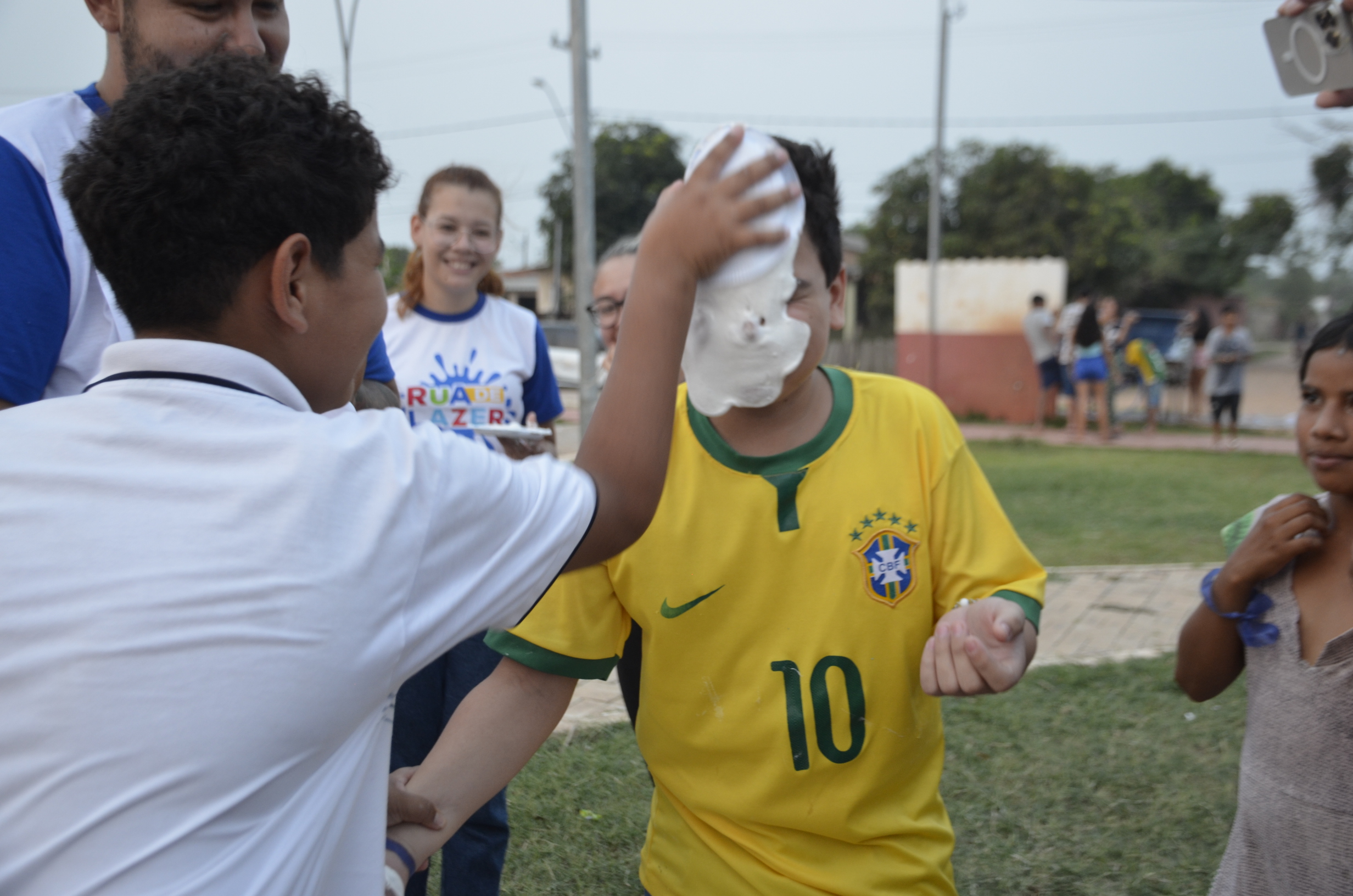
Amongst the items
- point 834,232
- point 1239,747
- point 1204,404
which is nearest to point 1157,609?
point 1239,747

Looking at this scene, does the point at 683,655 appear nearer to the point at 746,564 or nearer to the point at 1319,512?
the point at 746,564

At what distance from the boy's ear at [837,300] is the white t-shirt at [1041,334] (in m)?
14.6

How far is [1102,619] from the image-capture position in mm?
5910

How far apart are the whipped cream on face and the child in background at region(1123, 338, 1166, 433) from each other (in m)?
16.6

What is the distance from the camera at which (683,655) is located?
1796 millimetres

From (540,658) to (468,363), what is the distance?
218 cm

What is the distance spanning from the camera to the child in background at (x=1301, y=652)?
6.37 feet

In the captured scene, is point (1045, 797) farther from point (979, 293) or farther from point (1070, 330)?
point (979, 293)

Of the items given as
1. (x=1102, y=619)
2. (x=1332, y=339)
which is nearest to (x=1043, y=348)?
(x=1102, y=619)

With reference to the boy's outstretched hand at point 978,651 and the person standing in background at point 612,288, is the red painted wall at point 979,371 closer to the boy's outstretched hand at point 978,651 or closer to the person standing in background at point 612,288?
the person standing in background at point 612,288

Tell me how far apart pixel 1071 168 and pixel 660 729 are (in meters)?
37.0

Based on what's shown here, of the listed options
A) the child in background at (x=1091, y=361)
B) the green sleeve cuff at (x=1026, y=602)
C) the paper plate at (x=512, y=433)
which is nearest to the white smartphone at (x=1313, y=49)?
the green sleeve cuff at (x=1026, y=602)

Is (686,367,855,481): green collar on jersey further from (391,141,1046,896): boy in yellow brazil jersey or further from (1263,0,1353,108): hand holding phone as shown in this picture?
(1263,0,1353,108): hand holding phone

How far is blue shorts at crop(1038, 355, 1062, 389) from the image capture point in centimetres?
1598
